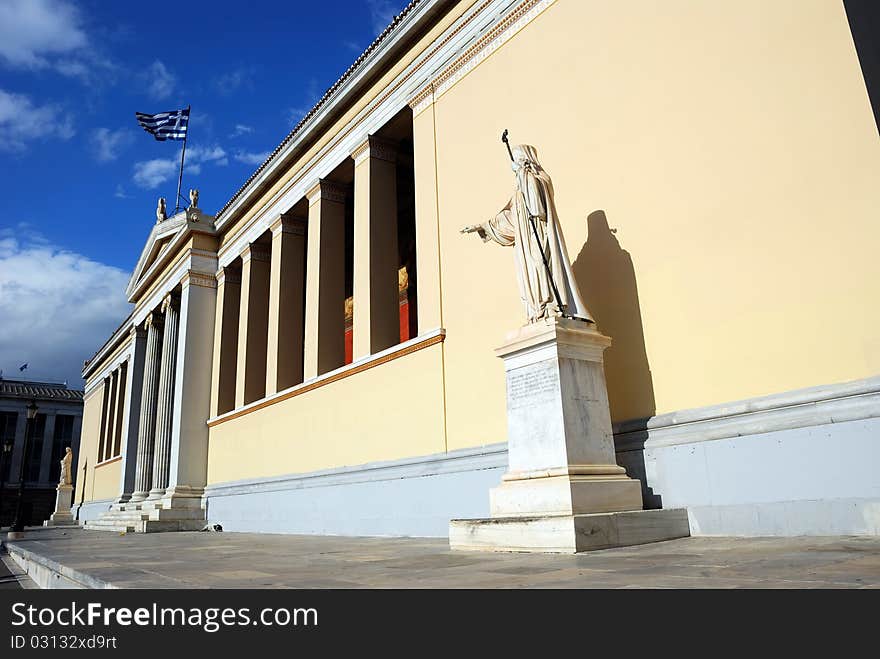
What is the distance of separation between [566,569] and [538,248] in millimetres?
3740

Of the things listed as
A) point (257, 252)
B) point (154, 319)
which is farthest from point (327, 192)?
point (154, 319)

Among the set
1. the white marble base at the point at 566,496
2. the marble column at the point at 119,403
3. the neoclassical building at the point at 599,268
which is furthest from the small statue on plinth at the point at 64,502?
the white marble base at the point at 566,496

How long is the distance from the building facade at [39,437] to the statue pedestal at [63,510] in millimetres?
22886

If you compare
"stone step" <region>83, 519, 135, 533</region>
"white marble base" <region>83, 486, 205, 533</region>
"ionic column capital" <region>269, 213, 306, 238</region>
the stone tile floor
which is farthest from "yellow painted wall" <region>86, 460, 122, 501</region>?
the stone tile floor

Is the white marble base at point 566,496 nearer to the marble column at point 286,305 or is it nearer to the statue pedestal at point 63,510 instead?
the marble column at point 286,305

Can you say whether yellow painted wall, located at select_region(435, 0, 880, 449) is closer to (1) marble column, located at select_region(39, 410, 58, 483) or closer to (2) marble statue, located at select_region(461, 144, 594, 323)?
(2) marble statue, located at select_region(461, 144, 594, 323)

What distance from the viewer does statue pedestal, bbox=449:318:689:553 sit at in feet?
19.4

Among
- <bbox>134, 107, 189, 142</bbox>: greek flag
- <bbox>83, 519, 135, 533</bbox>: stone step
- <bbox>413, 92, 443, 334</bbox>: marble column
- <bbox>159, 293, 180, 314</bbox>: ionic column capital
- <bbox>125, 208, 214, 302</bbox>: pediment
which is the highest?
<bbox>134, 107, 189, 142</bbox>: greek flag

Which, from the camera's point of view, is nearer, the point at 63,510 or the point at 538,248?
the point at 538,248

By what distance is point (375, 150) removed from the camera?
1327cm

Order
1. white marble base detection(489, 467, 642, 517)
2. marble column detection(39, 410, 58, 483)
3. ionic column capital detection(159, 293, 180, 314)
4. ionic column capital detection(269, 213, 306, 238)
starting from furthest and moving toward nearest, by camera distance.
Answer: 1. marble column detection(39, 410, 58, 483)
2. ionic column capital detection(159, 293, 180, 314)
3. ionic column capital detection(269, 213, 306, 238)
4. white marble base detection(489, 467, 642, 517)

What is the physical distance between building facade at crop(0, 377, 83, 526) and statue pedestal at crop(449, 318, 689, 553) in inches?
2454

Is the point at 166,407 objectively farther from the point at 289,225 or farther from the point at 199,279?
the point at 289,225
